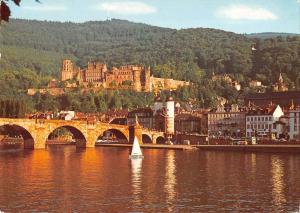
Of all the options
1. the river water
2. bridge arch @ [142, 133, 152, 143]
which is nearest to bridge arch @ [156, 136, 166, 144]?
bridge arch @ [142, 133, 152, 143]

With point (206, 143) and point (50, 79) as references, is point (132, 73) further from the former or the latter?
point (206, 143)

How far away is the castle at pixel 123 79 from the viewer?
110m

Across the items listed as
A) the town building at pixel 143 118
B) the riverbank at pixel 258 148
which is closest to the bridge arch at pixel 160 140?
the town building at pixel 143 118

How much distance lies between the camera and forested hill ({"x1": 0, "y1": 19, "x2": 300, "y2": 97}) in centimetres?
10556

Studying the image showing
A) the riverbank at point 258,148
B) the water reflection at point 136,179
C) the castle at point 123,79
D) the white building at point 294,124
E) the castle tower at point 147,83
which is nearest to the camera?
the water reflection at point 136,179

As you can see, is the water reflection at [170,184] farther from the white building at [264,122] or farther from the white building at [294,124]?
the white building at [264,122]

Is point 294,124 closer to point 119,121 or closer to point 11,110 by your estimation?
point 11,110

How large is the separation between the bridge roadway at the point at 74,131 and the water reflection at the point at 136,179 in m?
14.7

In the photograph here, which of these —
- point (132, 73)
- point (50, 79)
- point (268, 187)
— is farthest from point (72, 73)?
point (268, 187)

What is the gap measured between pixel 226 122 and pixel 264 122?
27.0 ft

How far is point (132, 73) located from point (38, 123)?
208 feet

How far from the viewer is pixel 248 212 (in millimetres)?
16328

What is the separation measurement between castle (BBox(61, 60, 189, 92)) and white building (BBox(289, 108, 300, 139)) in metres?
53.6

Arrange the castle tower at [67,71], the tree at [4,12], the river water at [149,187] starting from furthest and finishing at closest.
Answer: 1. the castle tower at [67,71]
2. the river water at [149,187]
3. the tree at [4,12]
